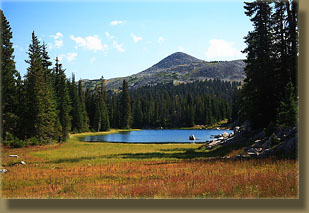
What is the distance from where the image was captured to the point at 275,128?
93.5 feet

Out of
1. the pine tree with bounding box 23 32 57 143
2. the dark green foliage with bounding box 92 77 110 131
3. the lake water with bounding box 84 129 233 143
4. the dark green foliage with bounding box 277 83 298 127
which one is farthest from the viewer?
the dark green foliage with bounding box 92 77 110 131

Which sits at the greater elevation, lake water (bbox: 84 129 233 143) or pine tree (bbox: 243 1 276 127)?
pine tree (bbox: 243 1 276 127)

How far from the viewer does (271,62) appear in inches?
1372

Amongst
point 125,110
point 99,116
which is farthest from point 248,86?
point 125,110

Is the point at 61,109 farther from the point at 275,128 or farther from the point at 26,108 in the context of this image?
the point at 275,128

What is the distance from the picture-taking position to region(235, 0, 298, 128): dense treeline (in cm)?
2877

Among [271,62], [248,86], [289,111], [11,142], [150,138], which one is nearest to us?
[289,111]

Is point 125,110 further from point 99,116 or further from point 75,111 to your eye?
point 75,111

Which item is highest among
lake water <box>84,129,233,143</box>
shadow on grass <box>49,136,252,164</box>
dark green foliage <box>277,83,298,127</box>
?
dark green foliage <box>277,83,298,127</box>

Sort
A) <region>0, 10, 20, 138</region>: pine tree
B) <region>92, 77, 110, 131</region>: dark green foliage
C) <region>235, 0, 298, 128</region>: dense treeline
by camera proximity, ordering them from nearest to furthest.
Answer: <region>235, 0, 298, 128</region>: dense treeline, <region>0, 10, 20, 138</region>: pine tree, <region>92, 77, 110, 131</region>: dark green foliage

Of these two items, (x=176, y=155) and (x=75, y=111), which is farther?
(x=75, y=111)

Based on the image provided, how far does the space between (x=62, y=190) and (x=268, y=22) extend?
1405 inches

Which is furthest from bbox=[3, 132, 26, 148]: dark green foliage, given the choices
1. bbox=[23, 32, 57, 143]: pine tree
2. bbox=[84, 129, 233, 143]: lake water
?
bbox=[84, 129, 233, 143]: lake water

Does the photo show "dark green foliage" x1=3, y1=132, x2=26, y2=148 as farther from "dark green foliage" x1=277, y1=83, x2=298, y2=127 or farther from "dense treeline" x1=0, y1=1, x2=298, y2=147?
"dark green foliage" x1=277, y1=83, x2=298, y2=127
